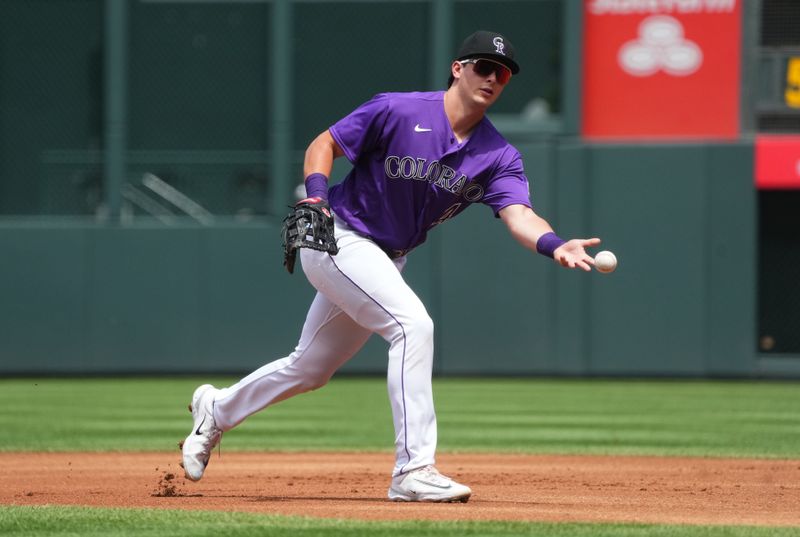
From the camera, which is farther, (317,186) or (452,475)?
(452,475)

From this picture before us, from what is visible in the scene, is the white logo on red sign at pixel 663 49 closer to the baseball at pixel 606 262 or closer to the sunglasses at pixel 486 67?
the sunglasses at pixel 486 67

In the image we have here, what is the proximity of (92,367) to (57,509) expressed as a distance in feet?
34.8

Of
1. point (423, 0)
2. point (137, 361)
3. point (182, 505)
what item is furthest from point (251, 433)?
point (423, 0)

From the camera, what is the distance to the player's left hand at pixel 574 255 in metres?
5.00

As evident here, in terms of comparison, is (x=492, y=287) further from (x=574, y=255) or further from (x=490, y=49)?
Result: (x=574, y=255)

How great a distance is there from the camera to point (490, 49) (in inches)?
212

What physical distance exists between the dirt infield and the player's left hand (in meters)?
0.92

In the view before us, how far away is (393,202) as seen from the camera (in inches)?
218

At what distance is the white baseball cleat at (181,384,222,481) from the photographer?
580 cm

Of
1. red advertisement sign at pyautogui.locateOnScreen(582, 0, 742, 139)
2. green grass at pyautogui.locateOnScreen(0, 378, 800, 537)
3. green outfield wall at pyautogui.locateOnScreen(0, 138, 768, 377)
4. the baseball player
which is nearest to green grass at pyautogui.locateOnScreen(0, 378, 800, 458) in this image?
green grass at pyautogui.locateOnScreen(0, 378, 800, 537)

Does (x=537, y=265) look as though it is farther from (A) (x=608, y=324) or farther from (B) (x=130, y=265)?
(B) (x=130, y=265)

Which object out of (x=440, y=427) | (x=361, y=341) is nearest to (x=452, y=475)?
(x=361, y=341)

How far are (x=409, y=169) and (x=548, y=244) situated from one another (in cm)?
64

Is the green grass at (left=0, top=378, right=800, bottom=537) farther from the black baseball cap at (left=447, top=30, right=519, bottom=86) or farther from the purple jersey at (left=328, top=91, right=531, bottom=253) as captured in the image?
the black baseball cap at (left=447, top=30, right=519, bottom=86)
